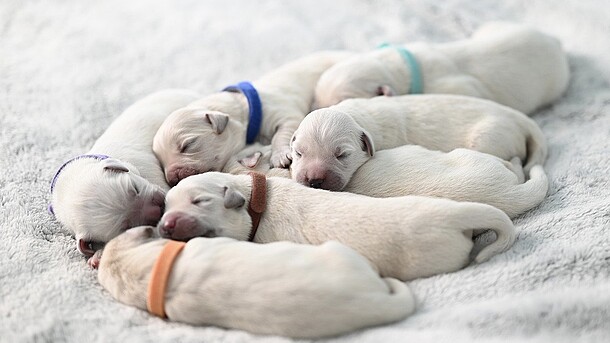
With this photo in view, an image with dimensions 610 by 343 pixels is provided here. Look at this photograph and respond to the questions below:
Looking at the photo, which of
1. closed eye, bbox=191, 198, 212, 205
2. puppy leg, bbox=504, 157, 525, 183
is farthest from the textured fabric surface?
closed eye, bbox=191, 198, 212, 205

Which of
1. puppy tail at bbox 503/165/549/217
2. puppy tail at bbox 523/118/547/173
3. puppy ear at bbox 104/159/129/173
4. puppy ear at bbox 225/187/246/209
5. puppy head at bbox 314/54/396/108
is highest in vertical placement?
→ puppy ear at bbox 104/159/129/173

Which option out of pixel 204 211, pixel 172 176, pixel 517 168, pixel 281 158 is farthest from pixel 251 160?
pixel 517 168

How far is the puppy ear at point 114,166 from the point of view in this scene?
8.59 feet

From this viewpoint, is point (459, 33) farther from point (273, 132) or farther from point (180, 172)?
point (180, 172)

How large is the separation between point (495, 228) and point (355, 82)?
1.38 metres

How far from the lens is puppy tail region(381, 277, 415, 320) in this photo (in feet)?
6.53

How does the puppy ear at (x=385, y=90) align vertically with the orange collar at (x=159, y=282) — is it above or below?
below

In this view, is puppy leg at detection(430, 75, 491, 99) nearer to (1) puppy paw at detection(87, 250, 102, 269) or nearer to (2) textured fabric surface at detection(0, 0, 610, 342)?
(2) textured fabric surface at detection(0, 0, 610, 342)

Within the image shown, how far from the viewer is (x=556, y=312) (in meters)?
1.95

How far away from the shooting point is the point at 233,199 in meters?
2.44

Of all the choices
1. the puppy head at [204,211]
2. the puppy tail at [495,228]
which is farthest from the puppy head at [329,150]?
the puppy tail at [495,228]

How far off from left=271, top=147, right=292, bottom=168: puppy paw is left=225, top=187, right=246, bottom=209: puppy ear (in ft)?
1.79

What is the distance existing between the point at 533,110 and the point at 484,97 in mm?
309

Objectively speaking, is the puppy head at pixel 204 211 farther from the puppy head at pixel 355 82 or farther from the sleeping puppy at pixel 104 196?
the puppy head at pixel 355 82
